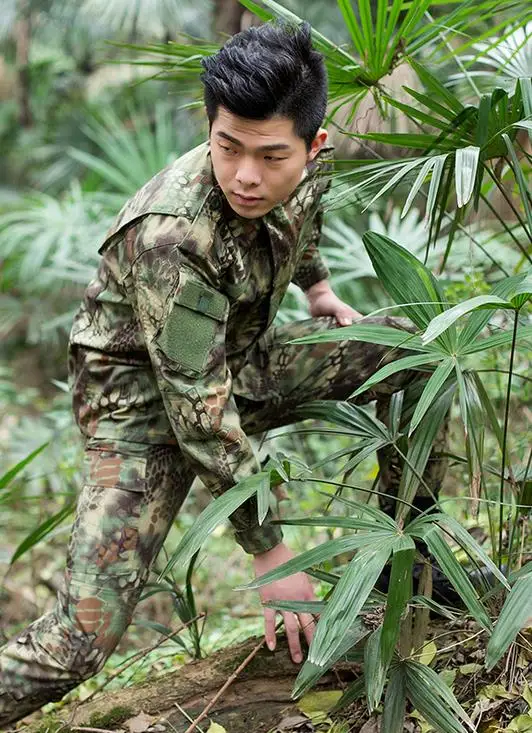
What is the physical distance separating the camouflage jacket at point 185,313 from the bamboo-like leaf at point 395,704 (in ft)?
1.27

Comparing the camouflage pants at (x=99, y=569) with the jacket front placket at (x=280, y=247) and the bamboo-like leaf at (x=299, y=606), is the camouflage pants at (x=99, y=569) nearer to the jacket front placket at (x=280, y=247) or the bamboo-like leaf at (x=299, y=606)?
the jacket front placket at (x=280, y=247)

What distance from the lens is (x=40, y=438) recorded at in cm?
455

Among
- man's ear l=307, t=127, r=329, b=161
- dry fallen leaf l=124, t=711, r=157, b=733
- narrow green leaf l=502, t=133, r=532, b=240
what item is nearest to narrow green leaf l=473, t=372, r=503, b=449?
narrow green leaf l=502, t=133, r=532, b=240

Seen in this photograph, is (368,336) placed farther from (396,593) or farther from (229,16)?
(229,16)

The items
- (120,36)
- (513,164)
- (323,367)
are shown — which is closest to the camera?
(513,164)

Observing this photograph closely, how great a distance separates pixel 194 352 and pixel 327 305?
0.72 m

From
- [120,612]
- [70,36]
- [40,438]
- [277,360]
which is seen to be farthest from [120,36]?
[120,612]

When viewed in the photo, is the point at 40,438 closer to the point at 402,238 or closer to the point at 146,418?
the point at 402,238

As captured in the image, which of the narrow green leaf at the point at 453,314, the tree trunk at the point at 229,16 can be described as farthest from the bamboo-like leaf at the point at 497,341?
the tree trunk at the point at 229,16

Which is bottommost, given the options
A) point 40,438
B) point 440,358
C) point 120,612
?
point 40,438

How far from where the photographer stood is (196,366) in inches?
74.4

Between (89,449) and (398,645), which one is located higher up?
(89,449)

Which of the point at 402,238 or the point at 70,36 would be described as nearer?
the point at 402,238

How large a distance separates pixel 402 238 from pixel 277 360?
1.28 m
